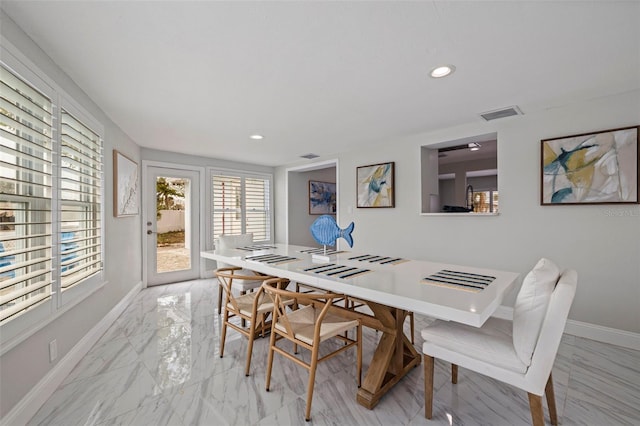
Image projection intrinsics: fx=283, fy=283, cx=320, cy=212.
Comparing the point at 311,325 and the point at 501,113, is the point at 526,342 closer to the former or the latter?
the point at 311,325

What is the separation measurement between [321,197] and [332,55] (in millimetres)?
4739

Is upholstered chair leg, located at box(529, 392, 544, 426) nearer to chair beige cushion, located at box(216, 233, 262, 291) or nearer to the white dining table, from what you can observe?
the white dining table

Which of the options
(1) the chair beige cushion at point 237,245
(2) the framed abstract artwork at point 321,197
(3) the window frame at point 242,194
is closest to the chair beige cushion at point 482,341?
(1) the chair beige cushion at point 237,245

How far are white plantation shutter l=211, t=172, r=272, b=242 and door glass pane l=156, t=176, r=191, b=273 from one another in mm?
479

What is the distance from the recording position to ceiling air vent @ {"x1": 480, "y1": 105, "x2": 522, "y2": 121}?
2.68 meters

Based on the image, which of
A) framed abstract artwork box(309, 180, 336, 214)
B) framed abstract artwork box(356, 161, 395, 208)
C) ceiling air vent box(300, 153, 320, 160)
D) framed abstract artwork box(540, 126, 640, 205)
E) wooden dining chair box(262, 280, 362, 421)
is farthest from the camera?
framed abstract artwork box(309, 180, 336, 214)

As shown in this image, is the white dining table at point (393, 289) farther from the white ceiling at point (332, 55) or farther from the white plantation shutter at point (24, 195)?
the white ceiling at point (332, 55)

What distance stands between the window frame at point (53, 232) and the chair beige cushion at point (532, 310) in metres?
2.45

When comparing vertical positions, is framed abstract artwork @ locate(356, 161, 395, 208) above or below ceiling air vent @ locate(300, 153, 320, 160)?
below

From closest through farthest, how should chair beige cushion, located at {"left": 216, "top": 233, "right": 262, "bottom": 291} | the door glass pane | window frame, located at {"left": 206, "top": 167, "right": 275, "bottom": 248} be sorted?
chair beige cushion, located at {"left": 216, "top": 233, "right": 262, "bottom": 291}, the door glass pane, window frame, located at {"left": 206, "top": 167, "right": 275, "bottom": 248}

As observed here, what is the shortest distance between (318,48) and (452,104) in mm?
1518

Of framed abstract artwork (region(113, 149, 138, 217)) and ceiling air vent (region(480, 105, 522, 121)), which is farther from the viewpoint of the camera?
framed abstract artwork (region(113, 149, 138, 217))

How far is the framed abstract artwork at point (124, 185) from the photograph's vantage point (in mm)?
3070

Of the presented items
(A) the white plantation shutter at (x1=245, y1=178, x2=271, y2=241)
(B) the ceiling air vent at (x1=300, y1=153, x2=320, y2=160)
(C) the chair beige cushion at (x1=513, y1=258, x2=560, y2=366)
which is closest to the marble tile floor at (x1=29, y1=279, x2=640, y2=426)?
(C) the chair beige cushion at (x1=513, y1=258, x2=560, y2=366)
